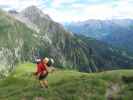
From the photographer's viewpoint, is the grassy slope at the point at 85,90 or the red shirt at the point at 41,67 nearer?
the red shirt at the point at 41,67

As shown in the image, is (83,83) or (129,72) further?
(129,72)

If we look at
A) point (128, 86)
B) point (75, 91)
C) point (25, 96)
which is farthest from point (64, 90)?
point (128, 86)

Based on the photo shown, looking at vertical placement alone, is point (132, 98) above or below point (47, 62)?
below

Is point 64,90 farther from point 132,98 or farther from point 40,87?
point 132,98

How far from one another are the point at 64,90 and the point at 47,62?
740 cm

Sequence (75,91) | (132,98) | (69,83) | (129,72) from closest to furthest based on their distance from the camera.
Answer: (132,98) → (75,91) → (69,83) → (129,72)

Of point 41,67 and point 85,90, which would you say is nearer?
point 41,67

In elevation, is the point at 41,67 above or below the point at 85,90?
above

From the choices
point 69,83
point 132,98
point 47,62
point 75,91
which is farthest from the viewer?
point 69,83

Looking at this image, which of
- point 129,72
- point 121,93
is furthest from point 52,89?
point 129,72

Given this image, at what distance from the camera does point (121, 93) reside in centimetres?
4538

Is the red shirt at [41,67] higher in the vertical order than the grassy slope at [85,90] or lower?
higher

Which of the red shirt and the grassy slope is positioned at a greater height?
the red shirt

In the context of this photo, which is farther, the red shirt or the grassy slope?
the grassy slope
